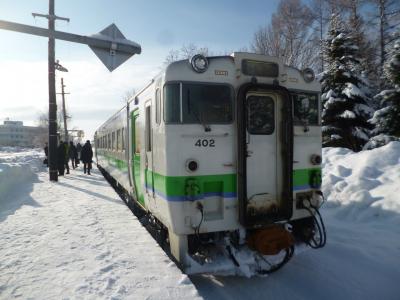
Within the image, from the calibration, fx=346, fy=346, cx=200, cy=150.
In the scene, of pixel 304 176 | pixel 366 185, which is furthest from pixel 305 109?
pixel 366 185

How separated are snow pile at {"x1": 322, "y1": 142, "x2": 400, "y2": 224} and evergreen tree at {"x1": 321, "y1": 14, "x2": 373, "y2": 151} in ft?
21.6

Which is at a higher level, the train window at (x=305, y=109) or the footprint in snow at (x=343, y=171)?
the train window at (x=305, y=109)

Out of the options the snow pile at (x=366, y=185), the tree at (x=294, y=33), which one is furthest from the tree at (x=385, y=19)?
the snow pile at (x=366, y=185)

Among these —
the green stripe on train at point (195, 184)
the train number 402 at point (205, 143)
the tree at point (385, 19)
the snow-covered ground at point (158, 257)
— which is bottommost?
the snow-covered ground at point (158, 257)

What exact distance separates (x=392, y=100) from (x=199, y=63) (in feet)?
41.2

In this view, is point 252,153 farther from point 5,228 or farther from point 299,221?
point 5,228

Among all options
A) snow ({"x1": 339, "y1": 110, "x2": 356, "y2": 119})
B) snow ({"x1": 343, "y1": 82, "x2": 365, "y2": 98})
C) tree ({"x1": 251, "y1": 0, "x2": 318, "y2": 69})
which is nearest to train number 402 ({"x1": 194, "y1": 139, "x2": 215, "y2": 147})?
snow ({"x1": 339, "y1": 110, "x2": 356, "y2": 119})

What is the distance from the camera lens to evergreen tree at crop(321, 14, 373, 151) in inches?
675

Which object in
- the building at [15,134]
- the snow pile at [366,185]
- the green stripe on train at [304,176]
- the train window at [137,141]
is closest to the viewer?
the green stripe on train at [304,176]

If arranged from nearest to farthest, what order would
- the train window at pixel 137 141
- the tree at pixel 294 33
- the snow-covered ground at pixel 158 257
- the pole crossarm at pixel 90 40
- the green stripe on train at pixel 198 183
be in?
1. the snow-covered ground at pixel 158 257
2. the green stripe on train at pixel 198 183
3. the train window at pixel 137 141
4. the pole crossarm at pixel 90 40
5. the tree at pixel 294 33

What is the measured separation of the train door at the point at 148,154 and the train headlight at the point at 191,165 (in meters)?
1.07

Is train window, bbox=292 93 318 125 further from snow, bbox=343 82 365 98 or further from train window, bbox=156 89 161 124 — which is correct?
snow, bbox=343 82 365 98

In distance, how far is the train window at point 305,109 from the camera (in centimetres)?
526

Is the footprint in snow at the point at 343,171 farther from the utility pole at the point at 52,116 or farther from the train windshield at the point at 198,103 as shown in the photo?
the utility pole at the point at 52,116
